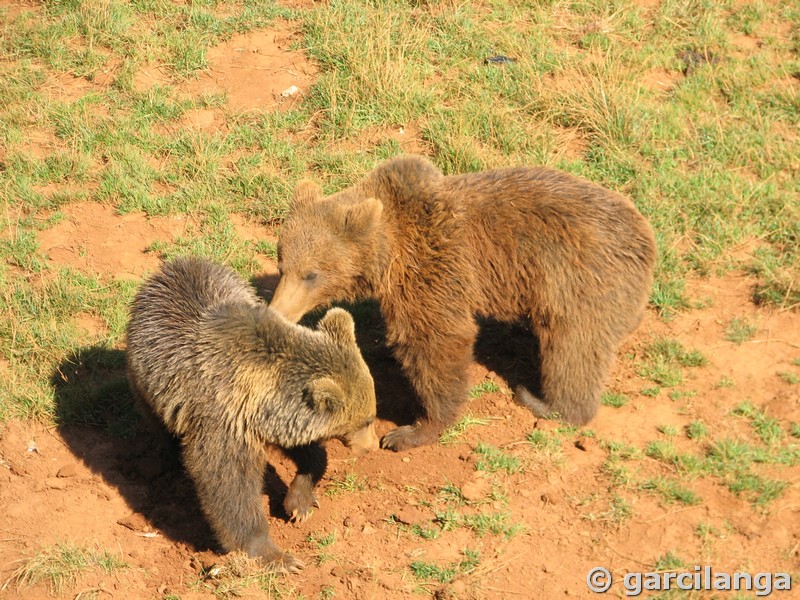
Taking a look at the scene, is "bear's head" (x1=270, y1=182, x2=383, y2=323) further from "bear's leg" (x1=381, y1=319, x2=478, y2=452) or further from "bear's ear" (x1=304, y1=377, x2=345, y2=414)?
"bear's ear" (x1=304, y1=377, x2=345, y2=414)

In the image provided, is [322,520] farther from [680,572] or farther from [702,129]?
[702,129]

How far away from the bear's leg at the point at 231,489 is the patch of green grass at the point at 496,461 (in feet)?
5.17

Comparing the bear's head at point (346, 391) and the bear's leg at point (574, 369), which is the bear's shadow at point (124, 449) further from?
the bear's leg at point (574, 369)

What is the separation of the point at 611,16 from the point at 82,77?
642 cm

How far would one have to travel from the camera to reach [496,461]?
266 inches

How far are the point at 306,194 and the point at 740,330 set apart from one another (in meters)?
3.78

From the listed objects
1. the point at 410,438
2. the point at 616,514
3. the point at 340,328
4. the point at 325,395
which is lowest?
the point at 410,438

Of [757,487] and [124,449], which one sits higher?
[757,487]

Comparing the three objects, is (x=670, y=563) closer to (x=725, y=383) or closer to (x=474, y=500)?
(x=474, y=500)

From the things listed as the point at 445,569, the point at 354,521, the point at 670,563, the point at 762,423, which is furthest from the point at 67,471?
the point at 762,423

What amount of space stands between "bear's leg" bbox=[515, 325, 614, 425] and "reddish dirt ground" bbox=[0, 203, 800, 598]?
22 centimetres

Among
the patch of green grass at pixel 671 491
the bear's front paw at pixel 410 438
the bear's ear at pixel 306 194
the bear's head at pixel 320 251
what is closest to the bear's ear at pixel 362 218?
the bear's head at pixel 320 251

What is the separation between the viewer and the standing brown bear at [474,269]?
6797 mm

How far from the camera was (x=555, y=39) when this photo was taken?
10695 millimetres
